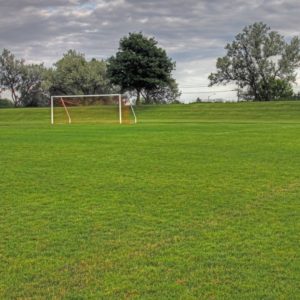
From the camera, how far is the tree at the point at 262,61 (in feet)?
278

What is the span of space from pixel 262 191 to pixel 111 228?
11.1 ft

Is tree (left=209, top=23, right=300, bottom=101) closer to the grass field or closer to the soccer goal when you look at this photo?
the soccer goal

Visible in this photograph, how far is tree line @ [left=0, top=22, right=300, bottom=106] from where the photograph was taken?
65.2 m

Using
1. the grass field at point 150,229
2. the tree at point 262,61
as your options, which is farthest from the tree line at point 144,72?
the grass field at point 150,229

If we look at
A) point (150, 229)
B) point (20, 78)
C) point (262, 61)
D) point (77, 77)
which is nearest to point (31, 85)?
point (20, 78)

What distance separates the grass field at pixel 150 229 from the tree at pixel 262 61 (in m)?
74.3

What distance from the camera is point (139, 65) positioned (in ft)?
211

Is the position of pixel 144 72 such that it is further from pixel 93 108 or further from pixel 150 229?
pixel 150 229

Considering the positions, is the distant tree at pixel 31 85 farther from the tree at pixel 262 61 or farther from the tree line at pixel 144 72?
the tree at pixel 262 61

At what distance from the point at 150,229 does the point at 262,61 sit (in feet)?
269

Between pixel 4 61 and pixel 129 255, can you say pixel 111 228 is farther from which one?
pixel 4 61

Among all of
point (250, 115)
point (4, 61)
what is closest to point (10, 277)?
point (250, 115)

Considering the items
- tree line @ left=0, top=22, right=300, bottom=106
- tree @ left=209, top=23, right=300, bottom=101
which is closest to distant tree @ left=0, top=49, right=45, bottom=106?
tree line @ left=0, top=22, right=300, bottom=106

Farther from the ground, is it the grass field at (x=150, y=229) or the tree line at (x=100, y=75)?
the tree line at (x=100, y=75)
